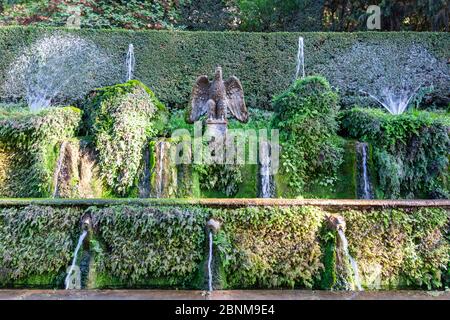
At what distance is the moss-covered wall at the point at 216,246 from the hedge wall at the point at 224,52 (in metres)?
5.71

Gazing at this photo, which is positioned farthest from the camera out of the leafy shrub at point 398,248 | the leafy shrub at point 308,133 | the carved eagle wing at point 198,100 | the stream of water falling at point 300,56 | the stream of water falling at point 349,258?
the stream of water falling at point 300,56

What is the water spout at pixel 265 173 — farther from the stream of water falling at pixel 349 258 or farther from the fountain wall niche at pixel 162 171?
the stream of water falling at pixel 349 258

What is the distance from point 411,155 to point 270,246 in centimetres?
309

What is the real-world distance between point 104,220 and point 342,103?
7003mm

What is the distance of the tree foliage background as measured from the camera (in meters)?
11.2

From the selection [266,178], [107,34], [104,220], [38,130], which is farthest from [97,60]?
[104,220]

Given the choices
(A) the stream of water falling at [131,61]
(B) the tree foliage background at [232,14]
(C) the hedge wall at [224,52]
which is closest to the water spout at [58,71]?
(C) the hedge wall at [224,52]

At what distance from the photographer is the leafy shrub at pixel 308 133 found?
610 cm

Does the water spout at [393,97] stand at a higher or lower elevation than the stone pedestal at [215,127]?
higher

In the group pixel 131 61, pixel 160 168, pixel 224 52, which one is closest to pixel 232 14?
pixel 224 52

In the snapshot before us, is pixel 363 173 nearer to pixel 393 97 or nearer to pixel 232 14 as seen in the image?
pixel 393 97

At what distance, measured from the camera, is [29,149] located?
6.29 metres

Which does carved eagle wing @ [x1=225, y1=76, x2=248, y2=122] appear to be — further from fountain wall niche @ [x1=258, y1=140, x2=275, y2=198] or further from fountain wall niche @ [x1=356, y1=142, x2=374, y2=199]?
fountain wall niche @ [x1=356, y1=142, x2=374, y2=199]

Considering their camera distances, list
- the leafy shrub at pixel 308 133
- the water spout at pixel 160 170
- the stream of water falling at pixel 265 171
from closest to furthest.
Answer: the water spout at pixel 160 170, the stream of water falling at pixel 265 171, the leafy shrub at pixel 308 133
